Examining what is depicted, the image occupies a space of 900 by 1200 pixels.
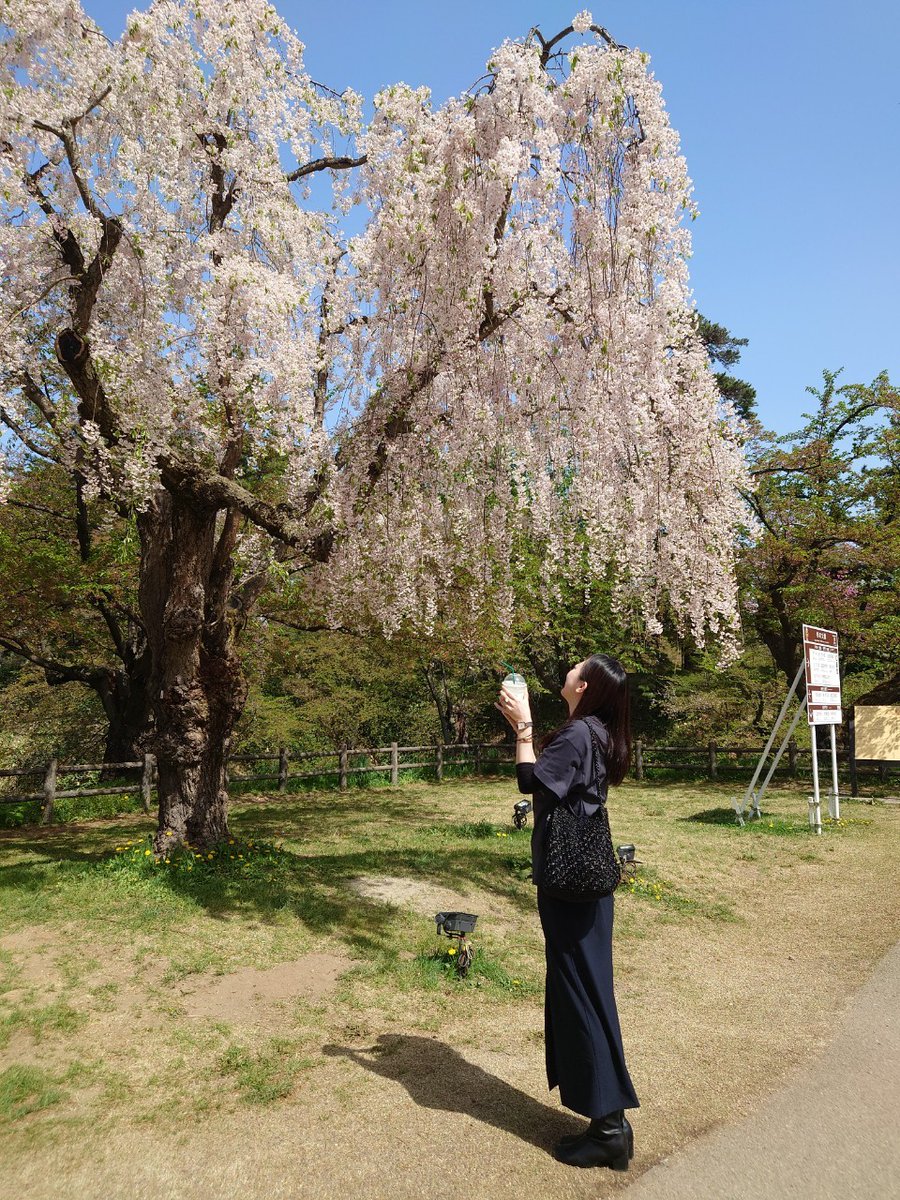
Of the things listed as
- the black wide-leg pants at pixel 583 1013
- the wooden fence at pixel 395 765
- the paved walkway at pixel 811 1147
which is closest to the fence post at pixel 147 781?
the wooden fence at pixel 395 765

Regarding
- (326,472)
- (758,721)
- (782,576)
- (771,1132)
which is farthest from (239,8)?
(758,721)

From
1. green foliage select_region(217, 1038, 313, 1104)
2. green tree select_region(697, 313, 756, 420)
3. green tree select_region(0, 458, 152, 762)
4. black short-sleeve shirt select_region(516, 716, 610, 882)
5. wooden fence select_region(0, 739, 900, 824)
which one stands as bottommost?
green foliage select_region(217, 1038, 313, 1104)

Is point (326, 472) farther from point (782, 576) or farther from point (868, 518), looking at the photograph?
point (868, 518)

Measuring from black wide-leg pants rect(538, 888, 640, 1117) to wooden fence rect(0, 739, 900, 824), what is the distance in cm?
1032

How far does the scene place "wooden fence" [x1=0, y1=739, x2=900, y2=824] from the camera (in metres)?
12.0

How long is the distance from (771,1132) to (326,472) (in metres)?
6.13

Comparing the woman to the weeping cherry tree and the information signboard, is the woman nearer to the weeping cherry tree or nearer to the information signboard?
the weeping cherry tree

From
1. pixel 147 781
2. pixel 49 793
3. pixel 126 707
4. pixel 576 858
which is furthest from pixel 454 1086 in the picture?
pixel 126 707

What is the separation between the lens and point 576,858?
290 cm

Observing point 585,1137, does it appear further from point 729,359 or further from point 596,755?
point 729,359

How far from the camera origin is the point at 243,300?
633 cm

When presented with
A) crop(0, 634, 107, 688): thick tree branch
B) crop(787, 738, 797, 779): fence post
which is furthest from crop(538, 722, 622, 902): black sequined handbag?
crop(787, 738, 797, 779): fence post

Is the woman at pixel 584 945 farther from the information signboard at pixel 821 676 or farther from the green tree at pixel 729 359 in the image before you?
the green tree at pixel 729 359

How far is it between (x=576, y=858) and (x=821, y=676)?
9.37m
